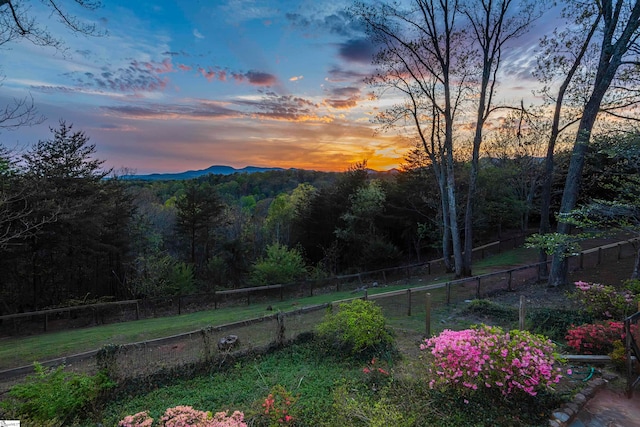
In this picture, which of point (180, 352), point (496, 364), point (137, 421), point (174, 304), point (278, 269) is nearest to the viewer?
point (137, 421)

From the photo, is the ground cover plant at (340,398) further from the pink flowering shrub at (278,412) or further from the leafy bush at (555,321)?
the leafy bush at (555,321)

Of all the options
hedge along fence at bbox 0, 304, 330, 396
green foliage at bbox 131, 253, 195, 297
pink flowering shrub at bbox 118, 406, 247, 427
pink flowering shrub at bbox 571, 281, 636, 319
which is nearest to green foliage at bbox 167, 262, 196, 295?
green foliage at bbox 131, 253, 195, 297

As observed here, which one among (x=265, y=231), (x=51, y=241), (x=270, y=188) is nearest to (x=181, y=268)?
(x=51, y=241)

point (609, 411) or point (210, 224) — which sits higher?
point (210, 224)

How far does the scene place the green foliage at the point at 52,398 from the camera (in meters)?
3.87

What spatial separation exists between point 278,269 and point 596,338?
570 inches

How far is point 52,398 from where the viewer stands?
4035 mm

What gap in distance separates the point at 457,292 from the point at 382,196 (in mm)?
12515

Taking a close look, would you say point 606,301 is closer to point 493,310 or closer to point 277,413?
point 493,310

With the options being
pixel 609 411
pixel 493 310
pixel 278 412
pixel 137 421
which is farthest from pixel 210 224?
pixel 609 411

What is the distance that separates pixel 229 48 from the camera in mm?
11055

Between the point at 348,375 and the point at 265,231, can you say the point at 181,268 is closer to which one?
the point at 265,231

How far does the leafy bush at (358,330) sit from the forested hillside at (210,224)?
6.38m

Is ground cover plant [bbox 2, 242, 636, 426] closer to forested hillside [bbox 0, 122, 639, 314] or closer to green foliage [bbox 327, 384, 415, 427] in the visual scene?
green foliage [bbox 327, 384, 415, 427]
